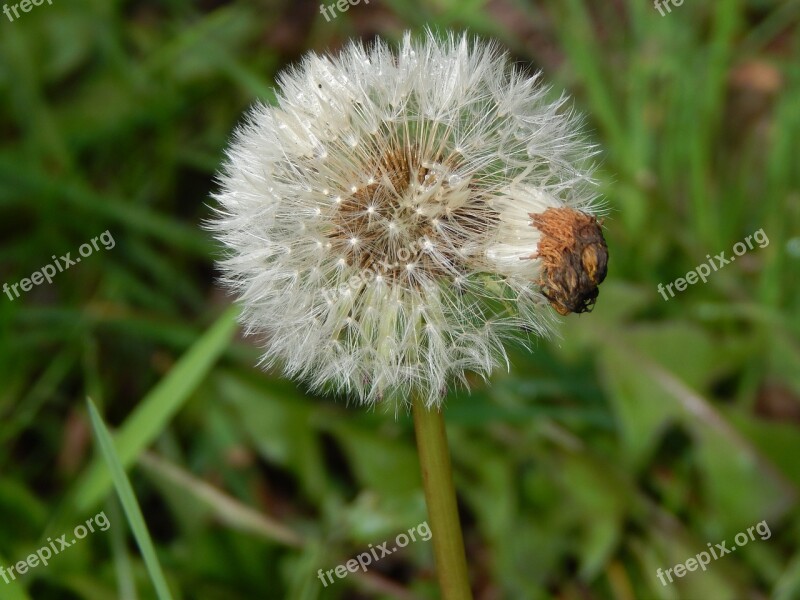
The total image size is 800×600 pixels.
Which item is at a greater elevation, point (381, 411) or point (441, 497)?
point (381, 411)

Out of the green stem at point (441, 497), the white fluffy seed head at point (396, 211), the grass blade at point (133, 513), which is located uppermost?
the white fluffy seed head at point (396, 211)

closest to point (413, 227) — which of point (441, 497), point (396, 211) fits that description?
point (396, 211)

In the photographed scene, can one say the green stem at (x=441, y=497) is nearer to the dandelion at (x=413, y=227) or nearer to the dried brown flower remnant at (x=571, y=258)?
the dandelion at (x=413, y=227)

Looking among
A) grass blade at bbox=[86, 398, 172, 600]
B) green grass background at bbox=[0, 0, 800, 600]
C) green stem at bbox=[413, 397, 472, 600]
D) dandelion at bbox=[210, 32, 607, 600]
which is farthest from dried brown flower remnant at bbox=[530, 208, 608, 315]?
green grass background at bbox=[0, 0, 800, 600]

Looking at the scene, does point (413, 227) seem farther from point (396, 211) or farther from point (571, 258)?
point (571, 258)

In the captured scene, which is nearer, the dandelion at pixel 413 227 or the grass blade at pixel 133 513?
the dandelion at pixel 413 227

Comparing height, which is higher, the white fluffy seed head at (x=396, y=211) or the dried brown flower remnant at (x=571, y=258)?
the white fluffy seed head at (x=396, y=211)

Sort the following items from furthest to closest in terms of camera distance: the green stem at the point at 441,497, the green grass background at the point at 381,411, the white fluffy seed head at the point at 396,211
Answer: the green grass background at the point at 381,411 < the white fluffy seed head at the point at 396,211 < the green stem at the point at 441,497

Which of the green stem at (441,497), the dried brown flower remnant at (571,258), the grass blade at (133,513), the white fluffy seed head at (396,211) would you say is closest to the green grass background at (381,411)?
the grass blade at (133,513)
